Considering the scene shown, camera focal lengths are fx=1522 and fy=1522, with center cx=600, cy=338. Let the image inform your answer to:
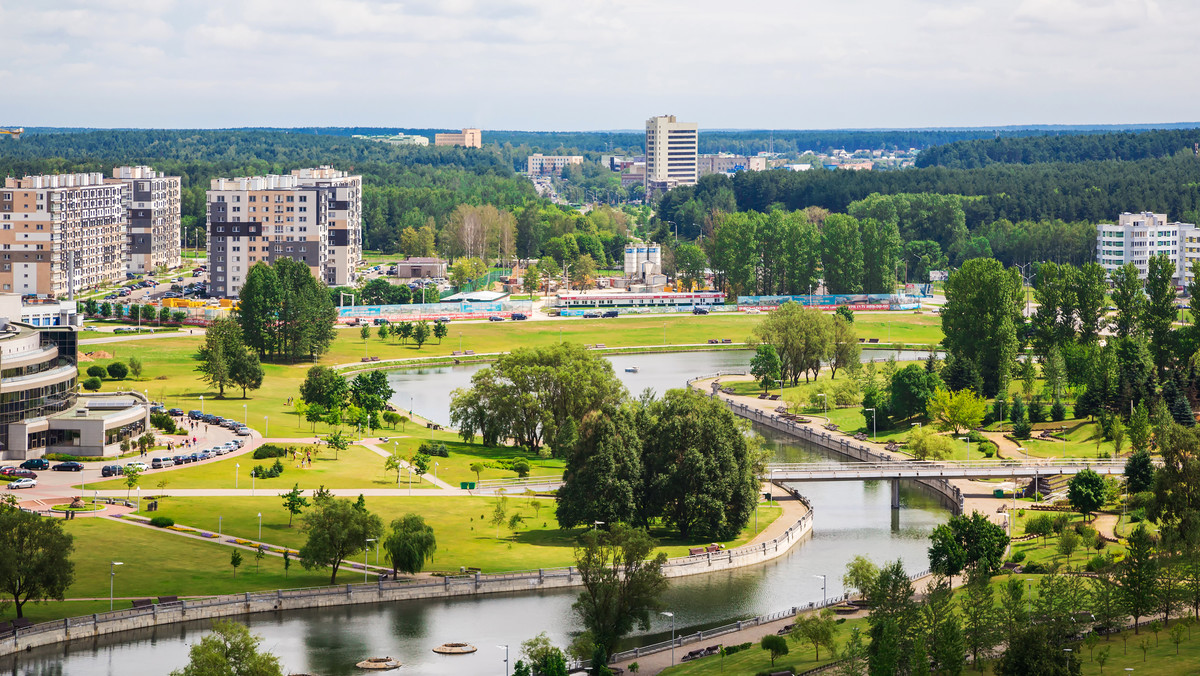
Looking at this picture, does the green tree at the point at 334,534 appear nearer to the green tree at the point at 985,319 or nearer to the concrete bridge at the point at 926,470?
the concrete bridge at the point at 926,470

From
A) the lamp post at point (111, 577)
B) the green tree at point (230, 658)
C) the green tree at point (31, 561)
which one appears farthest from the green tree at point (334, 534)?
the green tree at point (230, 658)

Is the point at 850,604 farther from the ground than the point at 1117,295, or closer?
closer

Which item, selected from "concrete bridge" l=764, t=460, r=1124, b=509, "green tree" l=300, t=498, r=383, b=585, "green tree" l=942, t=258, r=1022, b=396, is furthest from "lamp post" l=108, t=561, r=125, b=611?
"green tree" l=942, t=258, r=1022, b=396

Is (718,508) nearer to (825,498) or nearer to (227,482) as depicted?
(825,498)

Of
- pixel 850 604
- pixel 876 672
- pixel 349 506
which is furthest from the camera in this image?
pixel 349 506

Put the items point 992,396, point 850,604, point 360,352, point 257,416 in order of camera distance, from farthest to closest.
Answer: point 360,352, point 992,396, point 257,416, point 850,604

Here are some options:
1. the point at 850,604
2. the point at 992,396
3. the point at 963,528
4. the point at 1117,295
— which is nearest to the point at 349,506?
the point at 850,604

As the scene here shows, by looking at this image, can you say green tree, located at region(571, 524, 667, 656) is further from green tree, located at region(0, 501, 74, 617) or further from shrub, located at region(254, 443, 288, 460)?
shrub, located at region(254, 443, 288, 460)
